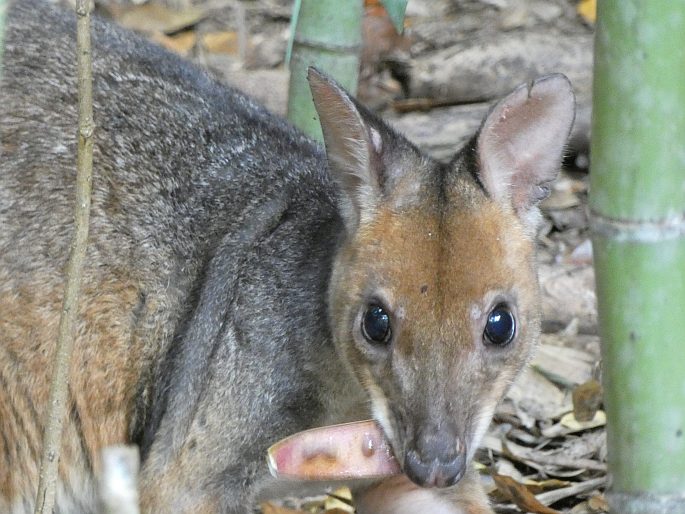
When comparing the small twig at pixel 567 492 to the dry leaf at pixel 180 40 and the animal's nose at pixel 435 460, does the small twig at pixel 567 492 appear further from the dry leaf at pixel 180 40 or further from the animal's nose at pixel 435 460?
the dry leaf at pixel 180 40

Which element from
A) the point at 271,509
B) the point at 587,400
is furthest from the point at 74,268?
the point at 587,400

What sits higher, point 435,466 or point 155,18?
point 155,18

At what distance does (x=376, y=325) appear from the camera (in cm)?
341

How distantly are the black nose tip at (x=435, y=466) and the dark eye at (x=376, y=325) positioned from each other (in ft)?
1.17

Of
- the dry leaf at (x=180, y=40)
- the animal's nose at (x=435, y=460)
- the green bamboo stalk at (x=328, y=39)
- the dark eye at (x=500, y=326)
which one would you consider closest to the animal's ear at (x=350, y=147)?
the dark eye at (x=500, y=326)

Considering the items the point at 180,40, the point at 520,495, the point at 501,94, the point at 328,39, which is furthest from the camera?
the point at 180,40

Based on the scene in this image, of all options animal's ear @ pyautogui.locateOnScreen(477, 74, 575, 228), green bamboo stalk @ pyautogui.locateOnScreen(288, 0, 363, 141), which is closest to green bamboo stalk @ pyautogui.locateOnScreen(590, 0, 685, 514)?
animal's ear @ pyautogui.locateOnScreen(477, 74, 575, 228)

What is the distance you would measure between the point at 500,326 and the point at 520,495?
1.13 meters

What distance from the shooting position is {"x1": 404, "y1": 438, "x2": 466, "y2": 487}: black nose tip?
315 cm

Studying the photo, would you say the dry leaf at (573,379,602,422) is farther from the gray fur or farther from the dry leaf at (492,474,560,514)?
the gray fur

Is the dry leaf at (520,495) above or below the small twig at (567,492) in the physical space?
above

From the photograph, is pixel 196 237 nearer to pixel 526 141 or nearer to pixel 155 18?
pixel 526 141

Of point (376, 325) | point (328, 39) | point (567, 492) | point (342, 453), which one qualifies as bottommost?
point (567, 492)

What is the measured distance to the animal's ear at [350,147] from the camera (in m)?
3.44
